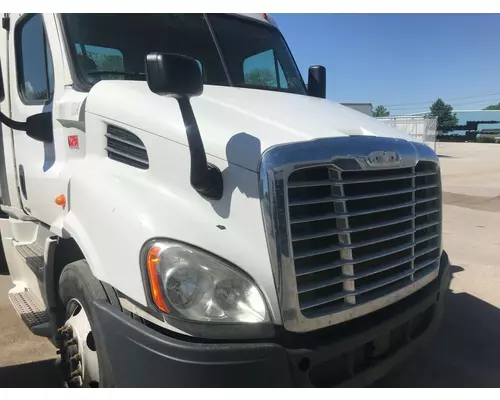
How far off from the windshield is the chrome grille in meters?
1.45

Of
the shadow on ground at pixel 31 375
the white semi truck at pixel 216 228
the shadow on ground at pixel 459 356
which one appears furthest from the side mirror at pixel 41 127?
the shadow on ground at pixel 459 356

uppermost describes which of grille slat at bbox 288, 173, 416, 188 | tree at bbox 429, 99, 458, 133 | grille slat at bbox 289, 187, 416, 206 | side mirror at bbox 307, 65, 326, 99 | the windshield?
the windshield

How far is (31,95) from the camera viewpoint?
11.8 ft

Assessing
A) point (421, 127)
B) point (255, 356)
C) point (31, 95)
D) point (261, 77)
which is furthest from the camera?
point (421, 127)

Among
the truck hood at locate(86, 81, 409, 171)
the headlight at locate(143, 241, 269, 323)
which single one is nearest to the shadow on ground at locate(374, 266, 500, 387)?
the headlight at locate(143, 241, 269, 323)

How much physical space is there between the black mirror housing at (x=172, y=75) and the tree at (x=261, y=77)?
1.52 meters

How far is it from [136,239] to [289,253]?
726mm

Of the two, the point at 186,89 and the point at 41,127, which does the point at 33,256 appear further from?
the point at 186,89

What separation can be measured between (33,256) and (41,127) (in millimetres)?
1070

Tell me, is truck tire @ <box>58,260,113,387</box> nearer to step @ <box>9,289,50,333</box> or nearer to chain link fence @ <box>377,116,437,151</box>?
step @ <box>9,289,50,333</box>

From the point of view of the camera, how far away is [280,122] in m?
2.41

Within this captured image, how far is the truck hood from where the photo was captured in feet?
7.25

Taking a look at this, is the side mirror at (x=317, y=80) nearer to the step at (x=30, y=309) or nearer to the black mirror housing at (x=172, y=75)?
the black mirror housing at (x=172, y=75)

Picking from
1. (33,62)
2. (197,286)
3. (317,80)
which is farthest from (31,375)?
(317,80)
